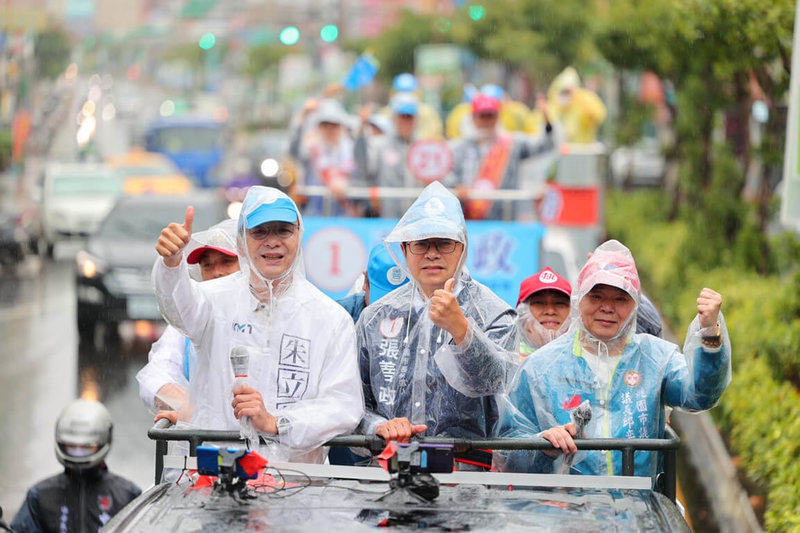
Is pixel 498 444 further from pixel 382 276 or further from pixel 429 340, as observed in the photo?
pixel 382 276

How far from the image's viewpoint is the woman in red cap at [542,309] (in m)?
5.82

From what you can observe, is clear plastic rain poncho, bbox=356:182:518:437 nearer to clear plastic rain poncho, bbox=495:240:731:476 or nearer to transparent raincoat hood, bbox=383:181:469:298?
transparent raincoat hood, bbox=383:181:469:298

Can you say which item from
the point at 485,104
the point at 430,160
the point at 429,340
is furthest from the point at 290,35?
the point at 429,340

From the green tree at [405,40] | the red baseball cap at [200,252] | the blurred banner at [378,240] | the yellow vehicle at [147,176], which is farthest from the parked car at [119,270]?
the green tree at [405,40]

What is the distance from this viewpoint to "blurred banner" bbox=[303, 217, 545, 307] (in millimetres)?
10148

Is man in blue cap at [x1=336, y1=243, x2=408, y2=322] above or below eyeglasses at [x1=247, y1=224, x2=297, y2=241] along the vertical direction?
below

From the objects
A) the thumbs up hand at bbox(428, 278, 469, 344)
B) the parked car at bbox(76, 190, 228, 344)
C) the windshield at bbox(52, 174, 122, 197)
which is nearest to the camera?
the thumbs up hand at bbox(428, 278, 469, 344)

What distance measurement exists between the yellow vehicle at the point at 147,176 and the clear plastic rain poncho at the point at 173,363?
22.2 meters

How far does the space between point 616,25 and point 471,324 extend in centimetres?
1471

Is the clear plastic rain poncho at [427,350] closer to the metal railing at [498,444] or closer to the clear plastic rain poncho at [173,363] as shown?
the metal railing at [498,444]

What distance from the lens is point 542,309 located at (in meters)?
5.89

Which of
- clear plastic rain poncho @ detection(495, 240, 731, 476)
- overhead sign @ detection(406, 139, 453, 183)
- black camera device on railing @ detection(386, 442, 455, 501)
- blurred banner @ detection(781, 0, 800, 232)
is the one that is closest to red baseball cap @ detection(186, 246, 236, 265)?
clear plastic rain poncho @ detection(495, 240, 731, 476)

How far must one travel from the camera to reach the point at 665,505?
12.1 feet

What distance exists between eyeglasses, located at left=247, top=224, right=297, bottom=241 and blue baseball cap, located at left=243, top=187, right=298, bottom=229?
0.10 feet
